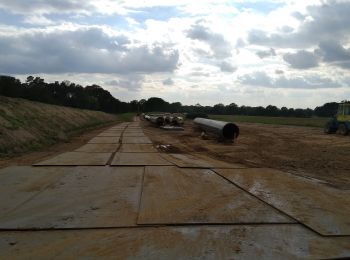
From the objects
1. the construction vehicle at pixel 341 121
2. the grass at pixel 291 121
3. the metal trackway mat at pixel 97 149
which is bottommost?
the metal trackway mat at pixel 97 149

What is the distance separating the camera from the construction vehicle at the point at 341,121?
1164 inches

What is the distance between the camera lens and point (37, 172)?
11.7m

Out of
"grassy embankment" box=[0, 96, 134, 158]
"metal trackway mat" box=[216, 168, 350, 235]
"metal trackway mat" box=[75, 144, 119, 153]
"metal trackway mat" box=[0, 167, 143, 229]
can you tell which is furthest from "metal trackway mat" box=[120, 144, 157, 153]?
"metal trackway mat" box=[0, 167, 143, 229]

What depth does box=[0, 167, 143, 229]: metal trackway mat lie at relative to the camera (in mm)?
6711

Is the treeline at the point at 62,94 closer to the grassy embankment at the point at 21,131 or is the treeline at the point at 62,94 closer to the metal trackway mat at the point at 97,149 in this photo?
the grassy embankment at the point at 21,131

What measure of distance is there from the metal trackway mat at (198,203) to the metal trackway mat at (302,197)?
13.8 inches

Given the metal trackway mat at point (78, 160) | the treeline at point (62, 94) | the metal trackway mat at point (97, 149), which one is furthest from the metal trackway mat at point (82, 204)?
the treeline at point (62, 94)

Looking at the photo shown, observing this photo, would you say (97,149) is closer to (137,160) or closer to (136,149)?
(136,149)

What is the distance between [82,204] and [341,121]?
26020 mm

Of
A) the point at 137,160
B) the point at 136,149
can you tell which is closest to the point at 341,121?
the point at 136,149

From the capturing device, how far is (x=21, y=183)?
1010 cm

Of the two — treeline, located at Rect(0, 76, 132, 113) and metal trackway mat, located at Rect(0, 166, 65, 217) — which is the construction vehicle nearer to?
metal trackway mat, located at Rect(0, 166, 65, 217)

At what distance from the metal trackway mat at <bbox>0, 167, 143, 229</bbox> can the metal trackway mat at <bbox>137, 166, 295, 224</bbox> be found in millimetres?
303

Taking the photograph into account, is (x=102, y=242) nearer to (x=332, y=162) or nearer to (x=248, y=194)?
(x=248, y=194)
